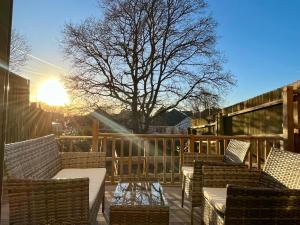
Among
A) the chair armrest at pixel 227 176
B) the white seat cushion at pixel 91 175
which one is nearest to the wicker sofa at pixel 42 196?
the white seat cushion at pixel 91 175

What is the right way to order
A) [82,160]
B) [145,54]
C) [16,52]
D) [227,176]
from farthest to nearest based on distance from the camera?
[145,54]
[82,160]
[16,52]
[227,176]

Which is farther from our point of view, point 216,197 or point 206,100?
point 206,100

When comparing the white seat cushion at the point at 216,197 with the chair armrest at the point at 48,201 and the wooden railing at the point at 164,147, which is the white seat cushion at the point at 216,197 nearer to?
the chair armrest at the point at 48,201

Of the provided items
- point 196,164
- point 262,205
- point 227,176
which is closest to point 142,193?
point 196,164

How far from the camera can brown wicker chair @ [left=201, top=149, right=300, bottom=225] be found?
1780 mm

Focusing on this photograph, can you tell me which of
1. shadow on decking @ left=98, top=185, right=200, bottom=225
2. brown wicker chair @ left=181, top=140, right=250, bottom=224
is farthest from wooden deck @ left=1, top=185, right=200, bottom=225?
brown wicker chair @ left=181, top=140, right=250, bottom=224

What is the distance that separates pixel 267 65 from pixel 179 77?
5.08 meters

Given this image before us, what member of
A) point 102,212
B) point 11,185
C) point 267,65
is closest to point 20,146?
point 11,185

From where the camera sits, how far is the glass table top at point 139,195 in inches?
92.8

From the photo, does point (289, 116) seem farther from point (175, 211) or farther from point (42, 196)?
point (42, 196)

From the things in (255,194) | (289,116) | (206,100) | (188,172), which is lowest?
(188,172)

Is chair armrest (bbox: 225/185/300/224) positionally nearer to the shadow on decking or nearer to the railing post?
the shadow on decking

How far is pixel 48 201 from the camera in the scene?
1.89 meters

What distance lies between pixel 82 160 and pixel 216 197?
6.36 feet
